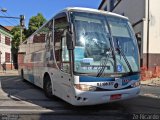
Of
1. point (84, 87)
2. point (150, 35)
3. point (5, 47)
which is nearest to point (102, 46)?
point (84, 87)

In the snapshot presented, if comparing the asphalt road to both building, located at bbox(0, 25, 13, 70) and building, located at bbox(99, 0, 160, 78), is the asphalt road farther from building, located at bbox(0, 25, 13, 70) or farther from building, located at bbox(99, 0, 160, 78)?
building, located at bbox(0, 25, 13, 70)

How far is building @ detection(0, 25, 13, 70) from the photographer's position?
1800 inches

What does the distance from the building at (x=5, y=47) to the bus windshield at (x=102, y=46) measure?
37147 mm

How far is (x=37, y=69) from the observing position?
13.4 m

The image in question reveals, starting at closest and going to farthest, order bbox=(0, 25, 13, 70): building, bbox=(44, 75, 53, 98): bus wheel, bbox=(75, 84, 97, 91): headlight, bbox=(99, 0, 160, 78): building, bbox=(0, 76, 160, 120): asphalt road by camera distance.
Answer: bbox=(0, 76, 160, 120): asphalt road < bbox=(75, 84, 97, 91): headlight < bbox=(44, 75, 53, 98): bus wheel < bbox=(99, 0, 160, 78): building < bbox=(0, 25, 13, 70): building

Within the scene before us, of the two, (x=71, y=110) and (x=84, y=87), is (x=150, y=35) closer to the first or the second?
(x=71, y=110)

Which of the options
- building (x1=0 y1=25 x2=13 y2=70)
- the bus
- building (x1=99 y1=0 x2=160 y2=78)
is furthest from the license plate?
building (x1=0 y1=25 x2=13 y2=70)

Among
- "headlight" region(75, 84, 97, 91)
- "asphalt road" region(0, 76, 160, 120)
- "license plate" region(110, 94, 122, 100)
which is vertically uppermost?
"headlight" region(75, 84, 97, 91)

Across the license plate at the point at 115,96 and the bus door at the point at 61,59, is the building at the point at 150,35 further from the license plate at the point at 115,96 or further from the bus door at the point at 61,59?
the license plate at the point at 115,96

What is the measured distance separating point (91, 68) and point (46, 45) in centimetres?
330

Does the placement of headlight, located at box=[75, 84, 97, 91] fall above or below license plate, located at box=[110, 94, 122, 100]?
→ above

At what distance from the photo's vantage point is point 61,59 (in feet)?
31.4

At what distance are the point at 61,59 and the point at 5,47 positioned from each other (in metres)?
40.1

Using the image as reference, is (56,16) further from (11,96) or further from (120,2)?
(120,2)
